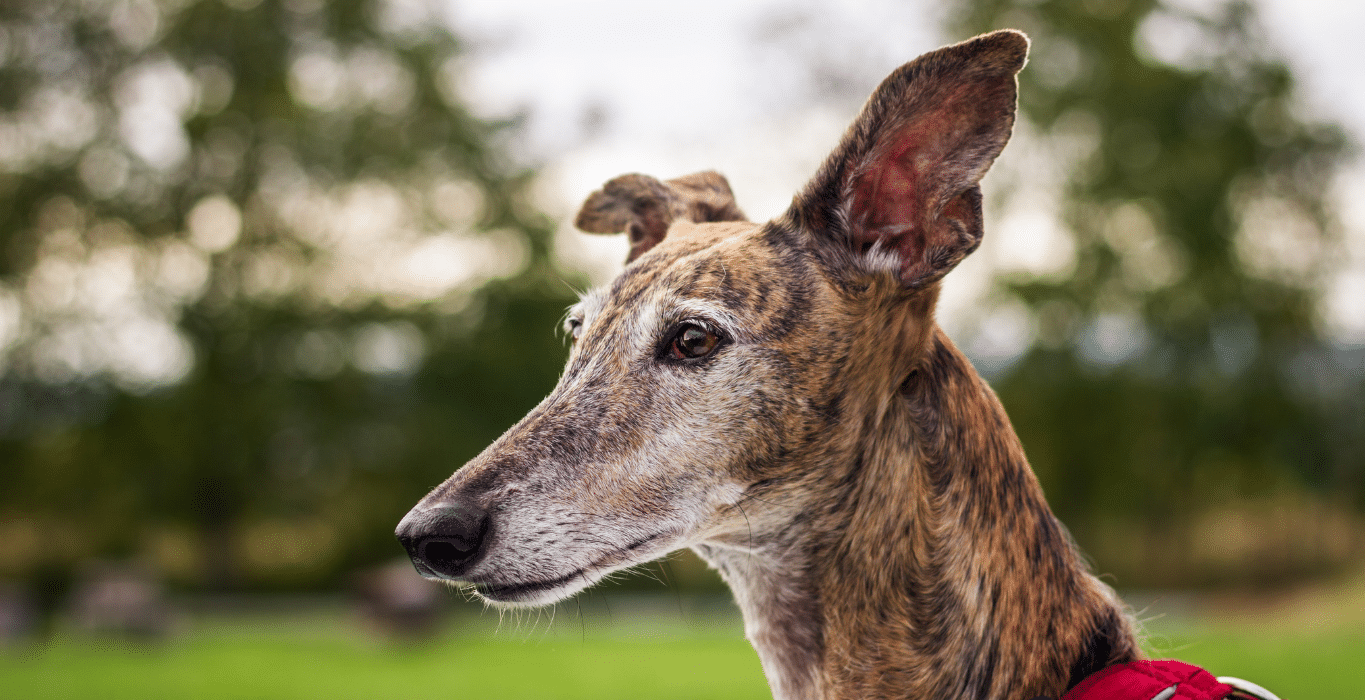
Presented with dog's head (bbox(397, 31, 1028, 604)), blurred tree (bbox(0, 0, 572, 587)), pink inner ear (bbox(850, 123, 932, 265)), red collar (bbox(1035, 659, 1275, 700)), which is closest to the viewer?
red collar (bbox(1035, 659, 1275, 700))

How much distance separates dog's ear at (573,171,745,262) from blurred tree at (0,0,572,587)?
59.8 ft

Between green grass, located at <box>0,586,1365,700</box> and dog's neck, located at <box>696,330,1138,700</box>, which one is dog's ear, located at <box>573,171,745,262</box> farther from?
green grass, located at <box>0,586,1365,700</box>

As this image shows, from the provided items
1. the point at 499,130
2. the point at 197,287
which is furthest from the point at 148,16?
the point at 499,130

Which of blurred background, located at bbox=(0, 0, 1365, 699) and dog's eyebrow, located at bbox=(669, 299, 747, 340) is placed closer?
dog's eyebrow, located at bbox=(669, 299, 747, 340)

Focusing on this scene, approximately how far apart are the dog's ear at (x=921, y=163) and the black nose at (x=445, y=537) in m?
1.19

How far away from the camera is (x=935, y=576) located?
96.7 inches

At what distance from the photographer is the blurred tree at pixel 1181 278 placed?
20.8 m

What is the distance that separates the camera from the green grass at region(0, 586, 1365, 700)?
9.78 meters

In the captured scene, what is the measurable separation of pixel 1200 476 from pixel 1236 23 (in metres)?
10.0

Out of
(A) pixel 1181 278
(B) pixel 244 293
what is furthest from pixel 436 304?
(A) pixel 1181 278

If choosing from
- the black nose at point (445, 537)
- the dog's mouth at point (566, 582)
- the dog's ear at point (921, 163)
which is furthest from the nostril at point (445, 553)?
the dog's ear at point (921, 163)

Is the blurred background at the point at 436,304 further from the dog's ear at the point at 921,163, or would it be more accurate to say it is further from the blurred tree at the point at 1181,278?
the dog's ear at the point at 921,163

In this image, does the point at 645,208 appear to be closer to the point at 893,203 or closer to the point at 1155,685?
the point at 893,203

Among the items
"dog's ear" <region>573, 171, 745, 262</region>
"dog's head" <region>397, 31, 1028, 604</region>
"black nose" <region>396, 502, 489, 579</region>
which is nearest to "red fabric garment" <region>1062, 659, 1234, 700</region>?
"dog's head" <region>397, 31, 1028, 604</region>
